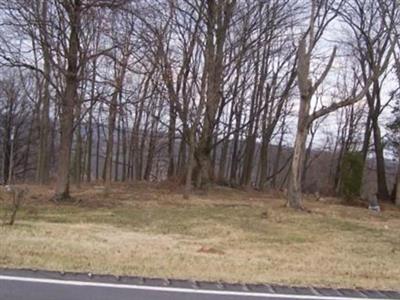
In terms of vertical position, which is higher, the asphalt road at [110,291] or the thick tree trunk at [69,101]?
the thick tree trunk at [69,101]

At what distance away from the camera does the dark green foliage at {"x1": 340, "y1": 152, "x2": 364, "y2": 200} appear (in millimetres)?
30844

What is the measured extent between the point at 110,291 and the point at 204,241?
6328 millimetres

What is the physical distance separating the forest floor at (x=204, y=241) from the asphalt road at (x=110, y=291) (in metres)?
0.58

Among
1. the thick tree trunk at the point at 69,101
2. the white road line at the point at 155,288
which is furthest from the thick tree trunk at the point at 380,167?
the white road line at the point at 155,288

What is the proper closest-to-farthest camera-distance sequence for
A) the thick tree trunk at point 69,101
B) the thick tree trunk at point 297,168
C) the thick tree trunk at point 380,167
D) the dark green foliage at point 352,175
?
the thick tree trunk at point 69,101 < the thick tree trunk at point 297,168 < the dark green foliage at point 352,175 < the thick tree trunk at point 380,167

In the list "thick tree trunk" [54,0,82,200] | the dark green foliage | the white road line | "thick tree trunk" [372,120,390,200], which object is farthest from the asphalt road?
"thick tree trunk" [372,120,390,200]

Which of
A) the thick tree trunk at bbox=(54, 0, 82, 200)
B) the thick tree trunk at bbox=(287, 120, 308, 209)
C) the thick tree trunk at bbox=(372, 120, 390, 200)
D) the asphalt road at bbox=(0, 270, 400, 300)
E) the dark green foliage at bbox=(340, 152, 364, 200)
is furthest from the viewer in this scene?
the thick tree trunk at bbox=(372, 120, 390, 200)

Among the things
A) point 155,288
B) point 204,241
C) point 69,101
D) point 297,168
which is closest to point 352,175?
point 297,168

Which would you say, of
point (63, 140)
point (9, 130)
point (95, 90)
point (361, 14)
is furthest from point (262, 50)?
point (9, 130)

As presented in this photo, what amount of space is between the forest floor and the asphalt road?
1.91ft

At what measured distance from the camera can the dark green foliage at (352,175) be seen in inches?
1214

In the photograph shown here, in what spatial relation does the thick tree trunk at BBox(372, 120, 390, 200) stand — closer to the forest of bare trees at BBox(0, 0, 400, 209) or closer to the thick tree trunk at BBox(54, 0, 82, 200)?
the forest of bare trees at BBox(0, 0, 400, 209)

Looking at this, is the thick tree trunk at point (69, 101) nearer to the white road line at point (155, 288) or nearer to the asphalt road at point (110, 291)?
the asphalt road at point (110, 291)

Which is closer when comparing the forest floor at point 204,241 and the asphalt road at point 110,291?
the asphalt road at point 110,291
